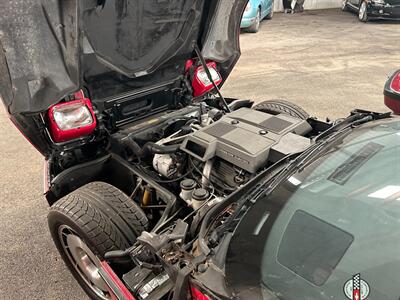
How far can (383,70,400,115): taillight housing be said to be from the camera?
2.84m

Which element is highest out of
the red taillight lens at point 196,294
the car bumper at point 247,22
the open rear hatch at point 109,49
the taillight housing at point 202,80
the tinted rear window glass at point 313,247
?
the open rear hatch at point 109,49

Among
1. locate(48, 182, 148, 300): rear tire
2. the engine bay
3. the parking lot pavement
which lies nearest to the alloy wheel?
locate(48, 182, 148, 300): rear tire

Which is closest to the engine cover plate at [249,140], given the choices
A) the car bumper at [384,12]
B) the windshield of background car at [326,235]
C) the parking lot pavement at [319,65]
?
the windshield of background car at [326,235]

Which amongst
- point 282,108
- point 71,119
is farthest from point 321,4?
point 71,119

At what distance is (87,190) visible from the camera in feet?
6.29

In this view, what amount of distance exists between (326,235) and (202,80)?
1.80 meters

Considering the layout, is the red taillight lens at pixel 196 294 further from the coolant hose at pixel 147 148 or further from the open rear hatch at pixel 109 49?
the open rear hatch at pixel 109 49

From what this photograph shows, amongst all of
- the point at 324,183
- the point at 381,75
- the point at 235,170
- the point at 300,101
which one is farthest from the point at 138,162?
the point at 381,75

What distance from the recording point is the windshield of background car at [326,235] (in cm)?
105

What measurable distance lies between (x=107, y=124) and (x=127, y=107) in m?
0.18

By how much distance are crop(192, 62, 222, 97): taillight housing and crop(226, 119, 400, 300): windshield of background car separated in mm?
1442

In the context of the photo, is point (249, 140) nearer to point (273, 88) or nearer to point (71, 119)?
point (71, 119)

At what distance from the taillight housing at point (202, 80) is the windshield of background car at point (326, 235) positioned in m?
1.44

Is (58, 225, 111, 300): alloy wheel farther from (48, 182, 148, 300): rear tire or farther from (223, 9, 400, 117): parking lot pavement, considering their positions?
(223, 9, 400, 117): parking lot pavement
